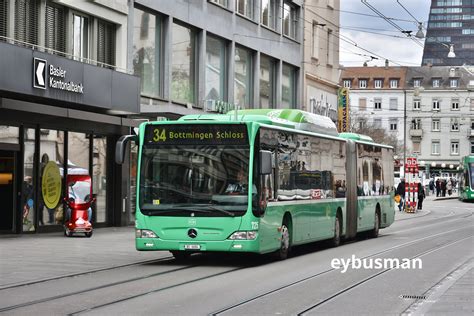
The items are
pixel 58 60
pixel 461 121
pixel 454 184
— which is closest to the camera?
pixel 58 60

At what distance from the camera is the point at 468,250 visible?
23.1 m

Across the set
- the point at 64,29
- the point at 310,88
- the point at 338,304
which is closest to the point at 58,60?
the point at 64,29

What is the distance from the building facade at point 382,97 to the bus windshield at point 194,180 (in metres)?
109

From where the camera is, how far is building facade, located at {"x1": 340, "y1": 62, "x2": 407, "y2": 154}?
12912 cm

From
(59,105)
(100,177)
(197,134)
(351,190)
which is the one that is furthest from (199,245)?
(100,177)

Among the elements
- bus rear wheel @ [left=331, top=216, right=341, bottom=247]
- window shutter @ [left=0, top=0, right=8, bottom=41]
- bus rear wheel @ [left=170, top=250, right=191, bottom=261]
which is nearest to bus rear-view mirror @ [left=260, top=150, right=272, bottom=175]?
bus rear wheel @ [left=170, top=250, right=191, bottom=261]

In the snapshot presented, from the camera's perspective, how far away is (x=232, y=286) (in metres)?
14.4

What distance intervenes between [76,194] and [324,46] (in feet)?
94.3

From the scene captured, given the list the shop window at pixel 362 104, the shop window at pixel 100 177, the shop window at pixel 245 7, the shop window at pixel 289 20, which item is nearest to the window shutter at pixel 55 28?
the shop window at pixel 100 177

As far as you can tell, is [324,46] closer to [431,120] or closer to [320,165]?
[320,165]

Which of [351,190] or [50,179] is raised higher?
[50,179]

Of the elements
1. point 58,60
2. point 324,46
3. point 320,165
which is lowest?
point 320,165

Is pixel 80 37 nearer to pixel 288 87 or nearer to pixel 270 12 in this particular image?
pixel 270 12

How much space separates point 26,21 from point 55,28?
161 centimetres
